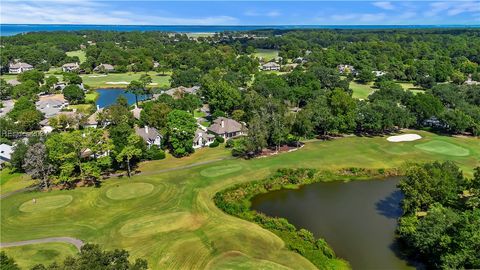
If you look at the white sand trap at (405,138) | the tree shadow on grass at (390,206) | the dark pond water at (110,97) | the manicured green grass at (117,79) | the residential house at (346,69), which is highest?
the residential house at (346,69)

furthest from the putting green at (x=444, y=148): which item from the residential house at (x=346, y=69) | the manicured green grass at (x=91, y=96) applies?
the manicured green grass at (x=91, y=96)

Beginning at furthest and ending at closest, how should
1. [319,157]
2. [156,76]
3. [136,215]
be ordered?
[156,76] < [319,157] < [136,215]

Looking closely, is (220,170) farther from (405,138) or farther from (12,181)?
(405,138)

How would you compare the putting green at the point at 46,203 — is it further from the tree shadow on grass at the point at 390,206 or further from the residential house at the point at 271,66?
the residential house at the point at 271,66

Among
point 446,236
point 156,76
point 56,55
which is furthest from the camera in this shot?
point 56,55

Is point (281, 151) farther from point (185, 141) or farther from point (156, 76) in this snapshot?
point (156, 76)

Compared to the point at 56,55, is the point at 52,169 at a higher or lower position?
lower

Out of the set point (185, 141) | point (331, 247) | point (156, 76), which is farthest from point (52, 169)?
point (156, 76)
